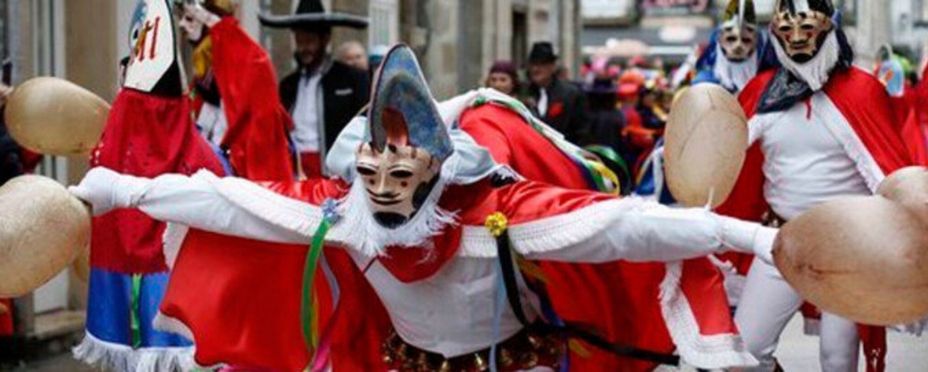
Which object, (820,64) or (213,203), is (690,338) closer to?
(213,203)

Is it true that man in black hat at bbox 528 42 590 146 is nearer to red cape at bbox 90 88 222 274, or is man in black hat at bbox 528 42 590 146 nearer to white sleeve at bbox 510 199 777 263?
red cape at bbox 90 88 222 274

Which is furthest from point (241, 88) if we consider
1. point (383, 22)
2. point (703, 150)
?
point (383, 22)

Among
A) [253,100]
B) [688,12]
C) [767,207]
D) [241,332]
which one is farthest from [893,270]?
[688,12]

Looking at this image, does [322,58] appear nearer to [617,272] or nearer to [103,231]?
[103,231]

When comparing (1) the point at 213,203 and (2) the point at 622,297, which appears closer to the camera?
(1) the point at 213,203

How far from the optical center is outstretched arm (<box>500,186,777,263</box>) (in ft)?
16.0

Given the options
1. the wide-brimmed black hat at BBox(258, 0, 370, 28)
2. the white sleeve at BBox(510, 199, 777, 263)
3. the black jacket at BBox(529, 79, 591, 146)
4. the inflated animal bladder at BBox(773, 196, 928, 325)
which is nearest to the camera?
the inflated animal bladder at BBox(773, 196, 928, 325)

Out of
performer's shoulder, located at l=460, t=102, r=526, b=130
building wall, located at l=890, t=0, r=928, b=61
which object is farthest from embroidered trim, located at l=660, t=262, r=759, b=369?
building wall, located at l=890, t=0, r=928, b=61

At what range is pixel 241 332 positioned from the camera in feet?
18.6

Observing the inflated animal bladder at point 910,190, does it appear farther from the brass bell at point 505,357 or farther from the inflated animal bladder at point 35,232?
the inflated animal bladder at point 35,232

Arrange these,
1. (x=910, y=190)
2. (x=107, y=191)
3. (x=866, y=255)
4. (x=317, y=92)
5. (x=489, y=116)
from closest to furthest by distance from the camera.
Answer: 1. (x=866, y=255)
2. (x=910, y=190)
3. (x=107, y=191)
4. (x=489, y=116)
5. (x=317, y=92)

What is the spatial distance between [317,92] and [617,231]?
621cm

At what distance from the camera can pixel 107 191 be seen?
533 centimetres

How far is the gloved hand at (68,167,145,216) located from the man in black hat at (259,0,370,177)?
5648mm
